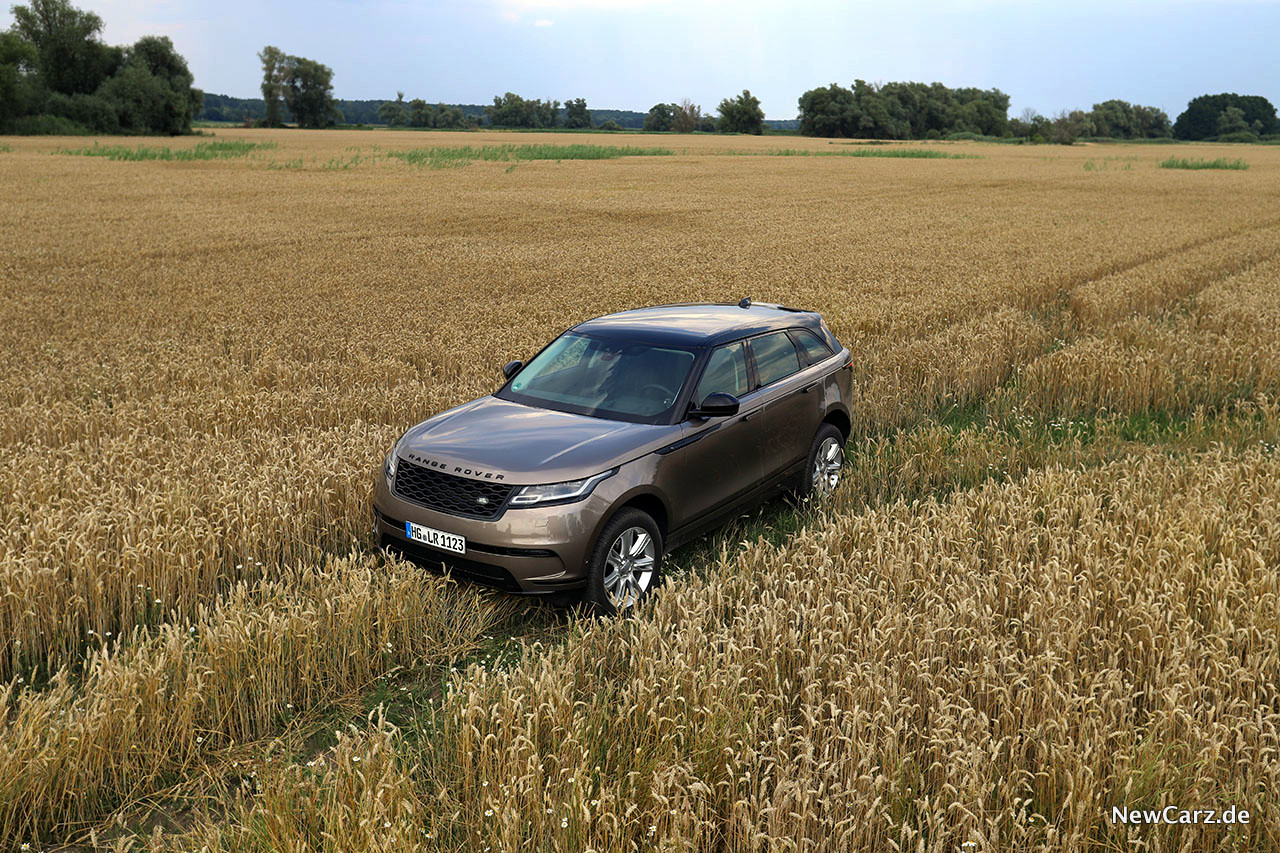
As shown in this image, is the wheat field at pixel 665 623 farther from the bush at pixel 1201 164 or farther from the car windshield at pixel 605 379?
the bush at pixel 1201 164

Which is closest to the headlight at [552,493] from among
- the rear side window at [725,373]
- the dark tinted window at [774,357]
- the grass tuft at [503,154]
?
the rear side window at [725,373]

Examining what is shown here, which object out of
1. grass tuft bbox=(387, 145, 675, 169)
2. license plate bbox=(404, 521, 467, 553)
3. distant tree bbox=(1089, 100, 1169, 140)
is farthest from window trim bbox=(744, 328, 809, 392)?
distant tree bbox=(1089, 100, 1169, 140)

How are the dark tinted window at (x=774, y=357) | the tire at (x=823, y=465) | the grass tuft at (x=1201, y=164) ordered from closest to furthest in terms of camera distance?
the dark tinted window at (x=774, y=357), the tire at (x=823, y=465), the grass tuft at (x=1201, y=164)

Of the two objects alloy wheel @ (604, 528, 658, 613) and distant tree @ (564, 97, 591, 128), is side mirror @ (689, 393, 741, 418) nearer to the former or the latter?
alloy wheel @ (604, 528, 658, 613)

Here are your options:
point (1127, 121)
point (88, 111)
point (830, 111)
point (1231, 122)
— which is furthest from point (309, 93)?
point (1231, 122)

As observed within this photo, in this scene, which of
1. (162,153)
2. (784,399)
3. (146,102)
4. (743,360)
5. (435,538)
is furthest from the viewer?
(146,102)

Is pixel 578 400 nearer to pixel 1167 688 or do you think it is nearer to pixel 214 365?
pixel 1167 688

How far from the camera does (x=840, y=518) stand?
6.67 meters

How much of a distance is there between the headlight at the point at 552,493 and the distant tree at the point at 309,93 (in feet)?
483

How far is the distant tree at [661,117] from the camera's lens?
172375mm

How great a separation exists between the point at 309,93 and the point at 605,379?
147 meters

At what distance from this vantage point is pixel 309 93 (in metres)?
138

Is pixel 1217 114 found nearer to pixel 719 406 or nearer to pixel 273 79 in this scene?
pixel 273 79

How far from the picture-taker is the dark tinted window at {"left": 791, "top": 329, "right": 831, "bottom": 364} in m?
8.38
